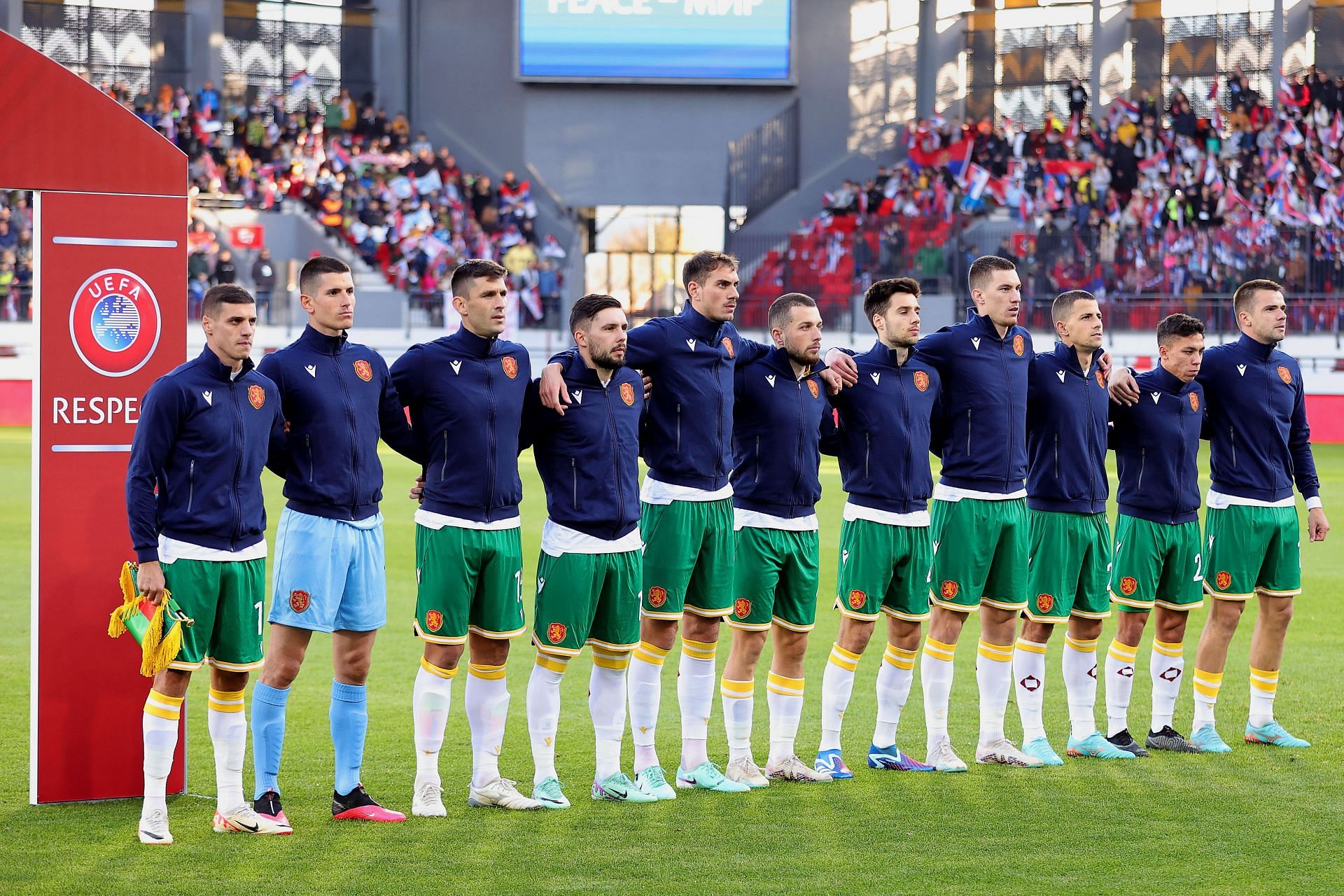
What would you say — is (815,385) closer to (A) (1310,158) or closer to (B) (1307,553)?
(B) (1307,553)

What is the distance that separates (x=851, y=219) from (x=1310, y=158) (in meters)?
8.60

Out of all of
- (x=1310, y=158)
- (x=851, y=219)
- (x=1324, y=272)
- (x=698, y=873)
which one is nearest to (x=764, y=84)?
(x=851, y=219)

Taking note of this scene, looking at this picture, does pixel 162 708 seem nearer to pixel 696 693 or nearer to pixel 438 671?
pixel 438 671

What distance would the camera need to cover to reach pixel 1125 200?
30062 mm

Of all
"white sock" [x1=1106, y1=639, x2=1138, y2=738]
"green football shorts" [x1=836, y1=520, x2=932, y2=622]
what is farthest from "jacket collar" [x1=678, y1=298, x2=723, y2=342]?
"white sock" [x1=1106, y1=639, x2=1138, y2=738]

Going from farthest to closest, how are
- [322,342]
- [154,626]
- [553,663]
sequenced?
1. [553,663]
2. [322,342]
3. [154,626]

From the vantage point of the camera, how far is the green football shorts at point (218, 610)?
6031mm

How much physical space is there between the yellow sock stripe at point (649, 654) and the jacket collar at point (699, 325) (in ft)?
4.40

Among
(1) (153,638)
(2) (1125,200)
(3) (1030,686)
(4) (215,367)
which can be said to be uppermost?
(2) (1125,200)

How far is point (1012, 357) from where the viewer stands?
7629mm

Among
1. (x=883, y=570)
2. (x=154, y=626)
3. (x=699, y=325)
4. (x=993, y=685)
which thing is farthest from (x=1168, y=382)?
(x=154, y=626)

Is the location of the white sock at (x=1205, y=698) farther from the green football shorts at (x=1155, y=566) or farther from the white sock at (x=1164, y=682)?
the green football shorts at (x=1155, y=566)

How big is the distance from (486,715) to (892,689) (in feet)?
6.37

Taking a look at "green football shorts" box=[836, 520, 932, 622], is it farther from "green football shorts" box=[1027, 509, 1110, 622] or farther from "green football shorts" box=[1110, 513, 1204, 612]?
"green football shorts" box=[1110, 513, 1204, 612]
